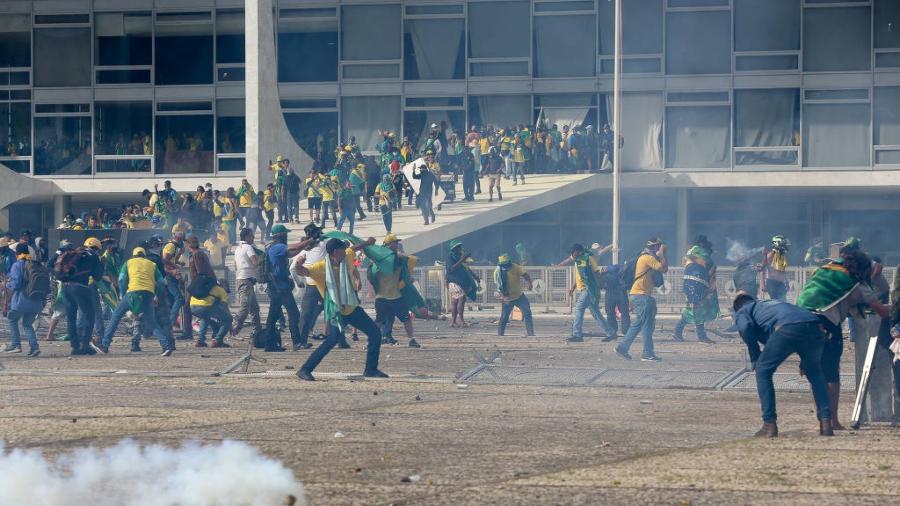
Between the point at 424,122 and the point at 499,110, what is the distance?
2.48 metres

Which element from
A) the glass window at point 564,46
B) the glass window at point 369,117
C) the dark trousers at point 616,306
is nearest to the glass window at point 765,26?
the glass window at point 564,46

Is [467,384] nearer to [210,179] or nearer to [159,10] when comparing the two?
[210,179]

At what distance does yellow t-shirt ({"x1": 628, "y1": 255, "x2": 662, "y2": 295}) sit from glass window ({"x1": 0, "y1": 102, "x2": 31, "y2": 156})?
31915mm

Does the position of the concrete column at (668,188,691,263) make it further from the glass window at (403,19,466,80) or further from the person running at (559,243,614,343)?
the person running at (559,243,614,343)

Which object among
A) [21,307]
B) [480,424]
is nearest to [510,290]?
[21,307]

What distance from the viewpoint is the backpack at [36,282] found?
18344 millimetres

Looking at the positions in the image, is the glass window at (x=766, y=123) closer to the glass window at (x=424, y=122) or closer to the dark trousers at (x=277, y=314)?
the glass window at (x=424, y=122)

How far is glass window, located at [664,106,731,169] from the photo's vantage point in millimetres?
42625

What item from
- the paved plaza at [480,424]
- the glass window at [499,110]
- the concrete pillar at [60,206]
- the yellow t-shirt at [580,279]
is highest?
the glass window at [499,110]

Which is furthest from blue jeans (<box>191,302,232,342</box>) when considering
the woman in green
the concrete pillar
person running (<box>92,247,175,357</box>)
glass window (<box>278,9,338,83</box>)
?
the concrete pillar

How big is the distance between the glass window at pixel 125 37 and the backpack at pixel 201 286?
2700 centimetres

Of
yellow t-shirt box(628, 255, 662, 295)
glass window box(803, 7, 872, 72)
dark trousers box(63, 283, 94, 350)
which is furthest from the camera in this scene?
glass window box(803, 7, 872, 72)

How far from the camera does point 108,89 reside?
44.8 meters

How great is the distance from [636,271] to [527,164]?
21867 mm
